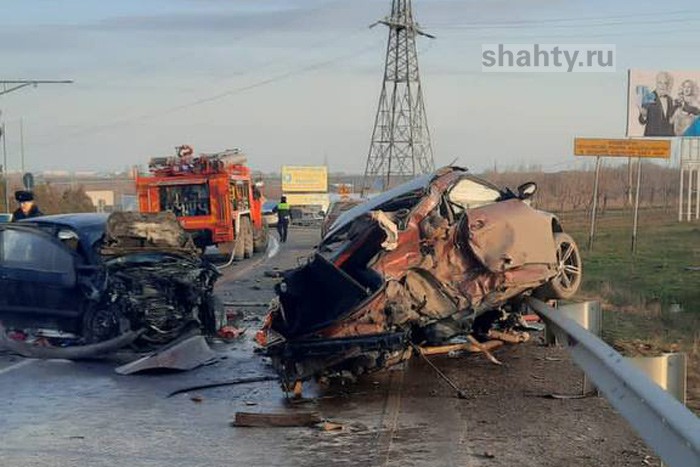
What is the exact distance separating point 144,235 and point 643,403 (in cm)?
800

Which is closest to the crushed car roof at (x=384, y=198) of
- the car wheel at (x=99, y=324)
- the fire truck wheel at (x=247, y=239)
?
the car wheel at (x=99, y=324)

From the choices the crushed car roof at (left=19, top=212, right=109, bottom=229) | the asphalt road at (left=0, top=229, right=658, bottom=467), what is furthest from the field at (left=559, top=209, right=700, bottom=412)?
the crushed car roof at (left=19, top=212, right=109, bottom=229)

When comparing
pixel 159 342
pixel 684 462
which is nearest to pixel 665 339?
pixel 159 342

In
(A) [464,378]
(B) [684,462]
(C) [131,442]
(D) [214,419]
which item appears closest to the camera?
(B) [684,462]

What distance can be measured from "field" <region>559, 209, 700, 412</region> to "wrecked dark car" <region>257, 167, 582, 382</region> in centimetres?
181

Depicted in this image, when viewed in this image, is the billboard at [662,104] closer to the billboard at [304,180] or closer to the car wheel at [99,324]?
the car wheel at [99,324]

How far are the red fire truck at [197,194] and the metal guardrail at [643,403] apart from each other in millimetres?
17926

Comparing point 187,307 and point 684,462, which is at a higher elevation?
point 684,462

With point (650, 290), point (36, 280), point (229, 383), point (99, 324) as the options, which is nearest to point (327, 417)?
point (229, 383)

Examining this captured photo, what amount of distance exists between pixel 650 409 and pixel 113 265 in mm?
7335

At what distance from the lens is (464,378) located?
8.30 meters

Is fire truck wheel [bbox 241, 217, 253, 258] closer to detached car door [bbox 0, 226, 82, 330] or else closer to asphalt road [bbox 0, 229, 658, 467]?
detached car door [bbox 0, 226, 82, 330]

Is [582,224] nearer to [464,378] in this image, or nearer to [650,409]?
[464,378]

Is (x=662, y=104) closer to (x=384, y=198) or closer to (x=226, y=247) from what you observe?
(x=226, y=247)
